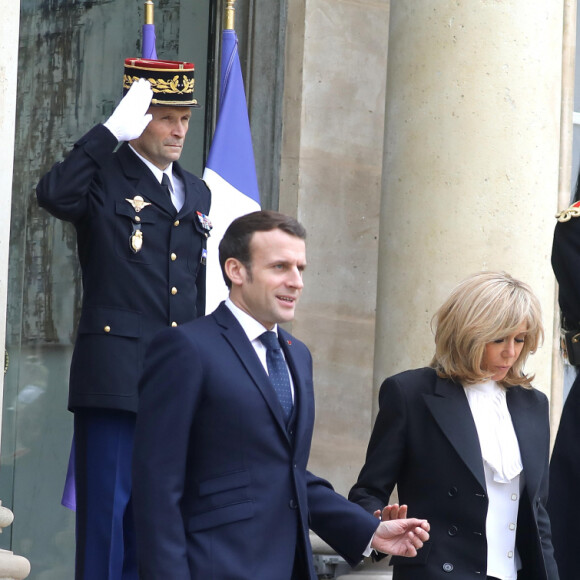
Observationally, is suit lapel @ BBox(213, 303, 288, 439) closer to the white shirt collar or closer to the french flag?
the white shirt collar

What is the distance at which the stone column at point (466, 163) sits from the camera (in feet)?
22.3

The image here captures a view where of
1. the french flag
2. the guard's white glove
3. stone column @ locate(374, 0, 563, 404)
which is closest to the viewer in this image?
the guard's white glove

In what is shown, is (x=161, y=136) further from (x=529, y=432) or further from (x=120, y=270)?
(x=529, y=432)

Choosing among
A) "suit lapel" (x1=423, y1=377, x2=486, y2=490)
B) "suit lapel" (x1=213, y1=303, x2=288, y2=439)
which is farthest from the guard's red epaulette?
"suit lapel" (x1=213, y1=303, x2=288, y2=439)

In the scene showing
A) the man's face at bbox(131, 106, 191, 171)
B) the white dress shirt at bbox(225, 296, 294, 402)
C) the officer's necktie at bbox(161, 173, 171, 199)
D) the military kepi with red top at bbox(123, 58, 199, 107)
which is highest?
the military kepi with red top at bbox(123, 58, 199, 107)

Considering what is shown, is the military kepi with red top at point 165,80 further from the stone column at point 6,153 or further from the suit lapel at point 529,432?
the suit lapel at point 529,432

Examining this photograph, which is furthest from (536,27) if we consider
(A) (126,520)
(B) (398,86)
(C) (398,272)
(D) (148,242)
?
(A) (126,520)

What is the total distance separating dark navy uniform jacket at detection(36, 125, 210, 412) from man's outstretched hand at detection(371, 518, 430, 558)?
1122mm

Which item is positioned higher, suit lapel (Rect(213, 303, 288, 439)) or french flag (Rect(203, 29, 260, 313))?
french flag (Rect(203, 29, 260, 313))

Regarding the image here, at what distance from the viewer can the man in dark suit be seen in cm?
394

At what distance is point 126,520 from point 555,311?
10.7 feet

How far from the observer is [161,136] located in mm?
5340

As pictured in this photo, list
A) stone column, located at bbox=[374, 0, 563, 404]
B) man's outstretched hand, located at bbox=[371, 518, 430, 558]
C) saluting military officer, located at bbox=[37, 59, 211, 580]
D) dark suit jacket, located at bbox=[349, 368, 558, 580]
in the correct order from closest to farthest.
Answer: man's outstretched hand, located at bbox=[371, 518, 430, 558] < dark suit jacket, located at bbox=[349, 368, 558, 580] < saluting military officer, located at bbox=[37, 59, 211, 580] < stone column, located at bbox=[374, 0, 563, 404]

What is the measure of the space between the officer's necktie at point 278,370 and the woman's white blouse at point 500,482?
81 cm
